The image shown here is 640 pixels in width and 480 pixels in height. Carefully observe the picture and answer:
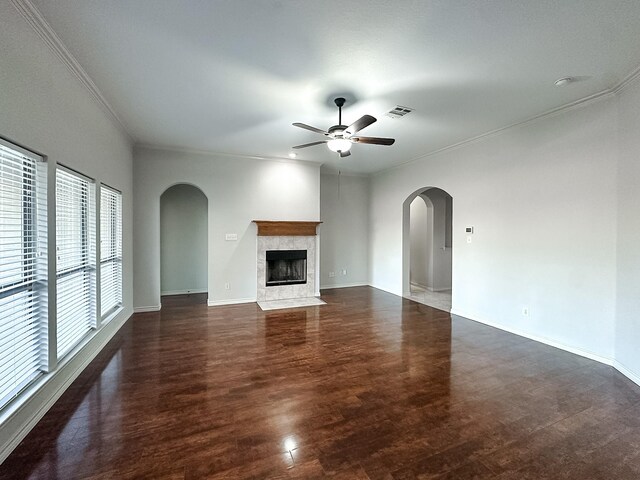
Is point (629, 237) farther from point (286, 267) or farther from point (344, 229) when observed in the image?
point (344, 229)

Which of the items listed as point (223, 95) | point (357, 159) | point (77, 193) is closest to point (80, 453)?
point (77, 193)

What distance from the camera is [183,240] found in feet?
21.3

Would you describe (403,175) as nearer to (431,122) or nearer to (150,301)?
(431,122)

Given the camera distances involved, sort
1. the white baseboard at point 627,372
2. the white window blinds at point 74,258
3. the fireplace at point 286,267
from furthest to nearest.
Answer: the fireplace at point 286,267
the white baseboard at point 627,372
the white window blinds at point 74,258

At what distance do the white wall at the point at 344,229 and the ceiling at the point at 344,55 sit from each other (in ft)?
11.4

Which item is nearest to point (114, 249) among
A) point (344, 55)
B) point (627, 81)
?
point (344, 55)

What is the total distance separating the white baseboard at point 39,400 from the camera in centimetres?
184

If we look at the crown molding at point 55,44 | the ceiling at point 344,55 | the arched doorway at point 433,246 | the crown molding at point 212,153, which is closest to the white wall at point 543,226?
the ceiling at point 344,55

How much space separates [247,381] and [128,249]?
3306 mm

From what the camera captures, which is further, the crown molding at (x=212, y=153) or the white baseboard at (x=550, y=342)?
the crown molding at (x=212, y=153)

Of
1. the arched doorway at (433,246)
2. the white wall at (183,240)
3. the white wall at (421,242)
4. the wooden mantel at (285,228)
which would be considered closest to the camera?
the wooden mantel at (285,228)

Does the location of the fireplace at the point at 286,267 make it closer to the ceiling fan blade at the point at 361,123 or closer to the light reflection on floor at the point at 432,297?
the light reflection on floor at the point at 432,297

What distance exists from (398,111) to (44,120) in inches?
138

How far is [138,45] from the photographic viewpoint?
7.83 feet
